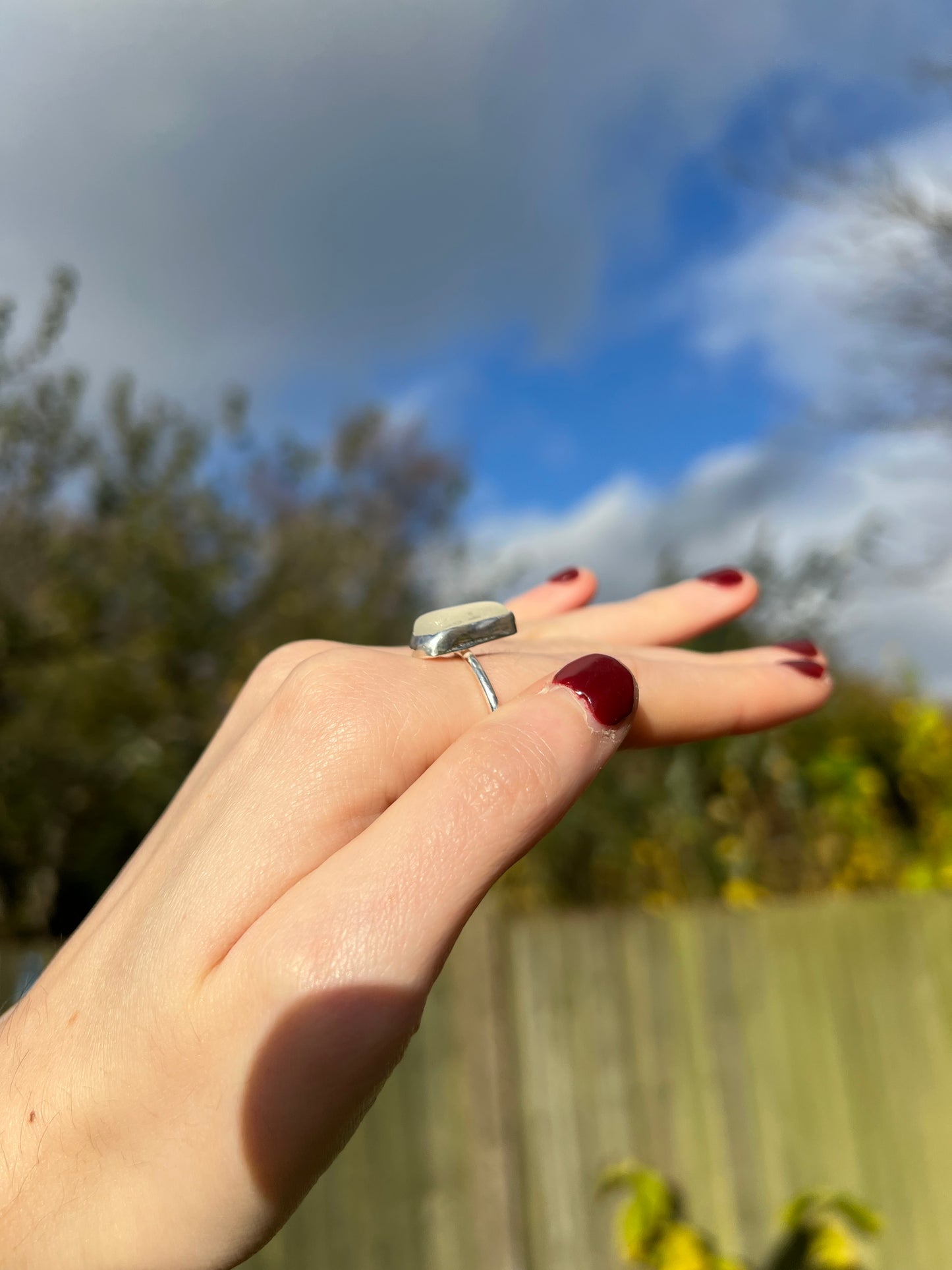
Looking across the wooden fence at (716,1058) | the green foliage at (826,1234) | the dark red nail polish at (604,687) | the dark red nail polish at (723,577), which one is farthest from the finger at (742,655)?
the green foliage at (826,1234)

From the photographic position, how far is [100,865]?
12.8 ft

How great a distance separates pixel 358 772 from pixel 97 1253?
51 centimetres

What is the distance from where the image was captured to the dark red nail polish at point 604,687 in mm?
1113

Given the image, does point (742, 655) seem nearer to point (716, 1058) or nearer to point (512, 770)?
point (512, 770)

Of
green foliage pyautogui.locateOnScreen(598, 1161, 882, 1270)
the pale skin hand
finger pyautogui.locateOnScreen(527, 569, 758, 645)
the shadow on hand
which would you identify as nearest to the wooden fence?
green foliage pyautogui.locateOnScreen(598, 1161, 882, 1270)

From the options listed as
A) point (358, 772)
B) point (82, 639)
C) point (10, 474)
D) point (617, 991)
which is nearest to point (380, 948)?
point (358, 772)

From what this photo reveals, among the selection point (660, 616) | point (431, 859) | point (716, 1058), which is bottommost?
point (716, 1058)

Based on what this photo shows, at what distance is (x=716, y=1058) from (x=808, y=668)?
244cm

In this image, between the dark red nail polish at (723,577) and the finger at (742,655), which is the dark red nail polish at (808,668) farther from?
the dark red nail polish at (723,577)

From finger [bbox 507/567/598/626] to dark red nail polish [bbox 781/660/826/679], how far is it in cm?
46

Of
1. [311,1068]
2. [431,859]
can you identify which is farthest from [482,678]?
[311,1068]

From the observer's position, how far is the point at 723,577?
1.89 metres

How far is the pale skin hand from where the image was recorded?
0.91 meters

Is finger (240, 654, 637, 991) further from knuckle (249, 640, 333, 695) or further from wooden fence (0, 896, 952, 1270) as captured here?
wooden fence (0, 896, 952, 1270)
